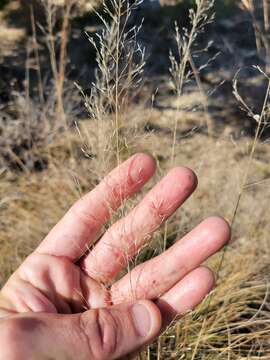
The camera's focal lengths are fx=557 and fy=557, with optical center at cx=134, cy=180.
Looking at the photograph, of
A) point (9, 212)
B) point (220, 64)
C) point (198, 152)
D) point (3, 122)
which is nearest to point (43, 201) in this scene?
point (9, 212)

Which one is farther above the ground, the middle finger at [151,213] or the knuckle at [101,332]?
the middle finger at [151,213]

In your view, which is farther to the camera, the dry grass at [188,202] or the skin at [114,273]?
the dry grass at [188,202]

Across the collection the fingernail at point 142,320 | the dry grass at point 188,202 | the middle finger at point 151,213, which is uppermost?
the middle finger at point 151,213

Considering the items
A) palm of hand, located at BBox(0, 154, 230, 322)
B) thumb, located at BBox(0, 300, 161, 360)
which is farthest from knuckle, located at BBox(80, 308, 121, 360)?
palm of hand, located at BBox(0, 154, 230, 322)

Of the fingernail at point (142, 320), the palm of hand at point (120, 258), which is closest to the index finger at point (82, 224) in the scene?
the palm of hand at point (120, 258)

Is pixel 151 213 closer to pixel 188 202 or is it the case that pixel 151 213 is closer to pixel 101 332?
pixel 101 332

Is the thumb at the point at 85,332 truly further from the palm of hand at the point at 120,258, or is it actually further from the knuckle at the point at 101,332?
the palm of hand at the point at 120,258

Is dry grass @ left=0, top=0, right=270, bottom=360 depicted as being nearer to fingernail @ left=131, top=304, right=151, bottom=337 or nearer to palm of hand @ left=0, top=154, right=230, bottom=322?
palm of hand @ left=0, top=154, right=230, bottom=322

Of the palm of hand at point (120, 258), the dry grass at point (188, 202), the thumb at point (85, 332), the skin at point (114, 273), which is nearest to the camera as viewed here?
the thumb at point (85, 332)
